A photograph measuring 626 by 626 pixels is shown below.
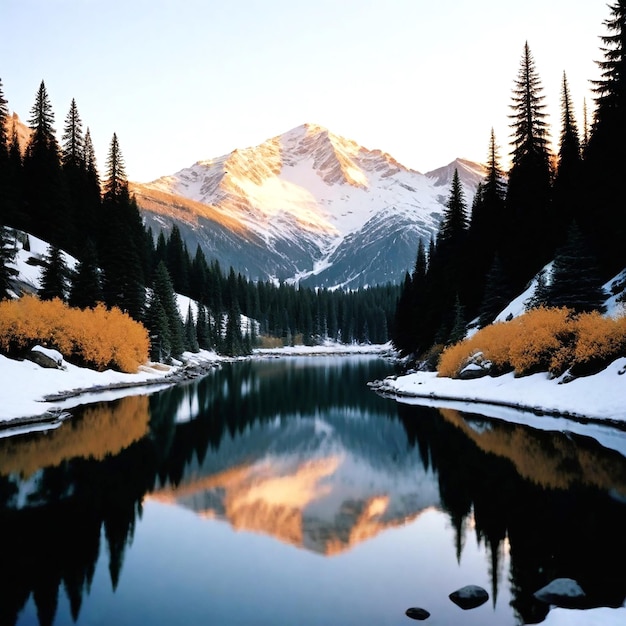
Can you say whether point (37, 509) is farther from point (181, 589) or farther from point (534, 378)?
point (534, 378)

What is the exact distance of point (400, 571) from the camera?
1340 centimetres

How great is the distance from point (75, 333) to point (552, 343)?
42.4 metres

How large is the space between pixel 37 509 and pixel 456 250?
210ft

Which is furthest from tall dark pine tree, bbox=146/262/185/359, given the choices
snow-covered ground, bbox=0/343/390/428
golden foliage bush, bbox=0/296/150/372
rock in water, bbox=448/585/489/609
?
rock in water, bbox=448/585/489/609

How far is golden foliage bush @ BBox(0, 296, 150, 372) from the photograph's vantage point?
46281mm

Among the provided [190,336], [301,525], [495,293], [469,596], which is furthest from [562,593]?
[190,336]

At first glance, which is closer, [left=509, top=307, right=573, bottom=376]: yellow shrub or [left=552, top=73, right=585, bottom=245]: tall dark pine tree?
[left=509, top=307, right=573, bottom=376]: yellow shrub

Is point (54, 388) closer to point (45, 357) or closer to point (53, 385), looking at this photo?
point (53, 385)

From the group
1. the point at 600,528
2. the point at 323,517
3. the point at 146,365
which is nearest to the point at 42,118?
the point at 146,365

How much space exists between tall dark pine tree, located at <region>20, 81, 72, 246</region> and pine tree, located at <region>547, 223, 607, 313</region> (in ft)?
209

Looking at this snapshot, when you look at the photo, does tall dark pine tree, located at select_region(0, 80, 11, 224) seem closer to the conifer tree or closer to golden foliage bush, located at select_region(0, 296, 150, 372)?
golden foliage bush, located at select_region(0, 296, 150, 372)

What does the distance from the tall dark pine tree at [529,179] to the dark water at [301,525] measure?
2857 centimetres

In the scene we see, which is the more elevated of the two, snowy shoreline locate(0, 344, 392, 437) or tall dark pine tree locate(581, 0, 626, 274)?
tall dark pine tree locate(581, 0, 626, 274)

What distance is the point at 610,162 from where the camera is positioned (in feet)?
143
